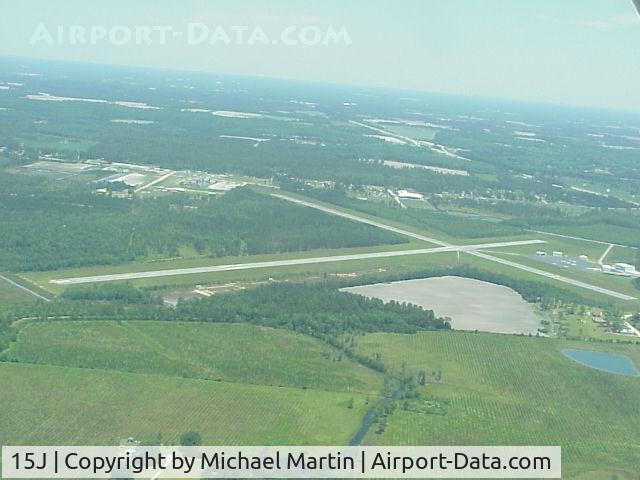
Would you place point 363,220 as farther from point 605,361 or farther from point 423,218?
point 605,361

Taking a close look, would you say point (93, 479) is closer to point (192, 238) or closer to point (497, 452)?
point (497, 452)

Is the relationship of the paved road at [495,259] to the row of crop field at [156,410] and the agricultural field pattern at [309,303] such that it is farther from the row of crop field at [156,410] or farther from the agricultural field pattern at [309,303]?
the row of crop field at [156,410]

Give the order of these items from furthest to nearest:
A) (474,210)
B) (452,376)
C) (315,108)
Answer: (315,108)
(474,210)
(452,376)

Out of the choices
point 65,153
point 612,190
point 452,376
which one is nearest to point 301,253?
point 452,376
